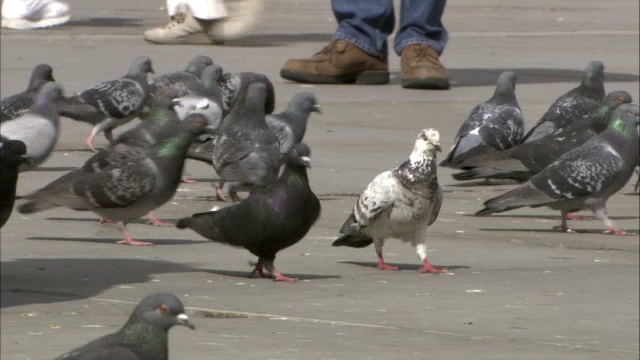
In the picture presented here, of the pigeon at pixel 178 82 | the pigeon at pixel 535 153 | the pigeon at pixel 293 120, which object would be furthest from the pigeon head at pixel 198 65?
the pigeon at pixel 535 153

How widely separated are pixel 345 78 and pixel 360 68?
0.20 meters

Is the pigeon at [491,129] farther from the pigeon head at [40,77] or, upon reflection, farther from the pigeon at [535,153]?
the pigeon head at [40,77]

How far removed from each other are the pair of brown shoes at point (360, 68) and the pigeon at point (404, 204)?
679 cm

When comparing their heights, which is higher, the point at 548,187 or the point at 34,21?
the point at 548,187

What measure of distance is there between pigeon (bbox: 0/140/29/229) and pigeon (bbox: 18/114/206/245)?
1355 millimetres

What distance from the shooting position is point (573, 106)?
11.8 meters

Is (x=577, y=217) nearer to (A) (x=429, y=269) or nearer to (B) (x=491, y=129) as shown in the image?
(B) (x=491, y=129)

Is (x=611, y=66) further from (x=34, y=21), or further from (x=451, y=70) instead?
(x=34, y=21)

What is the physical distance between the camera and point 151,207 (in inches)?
345

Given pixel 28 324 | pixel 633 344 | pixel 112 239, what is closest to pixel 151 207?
pixel 112 239

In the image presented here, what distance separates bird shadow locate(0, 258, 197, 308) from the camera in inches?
293

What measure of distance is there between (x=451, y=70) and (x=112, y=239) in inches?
348

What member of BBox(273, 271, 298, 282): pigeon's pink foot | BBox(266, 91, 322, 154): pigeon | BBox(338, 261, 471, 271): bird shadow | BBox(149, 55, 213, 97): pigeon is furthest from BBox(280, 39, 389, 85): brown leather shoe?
BBox(273, 271, 298, 282): pigeon's pink foot

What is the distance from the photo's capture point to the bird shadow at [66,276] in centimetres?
743
